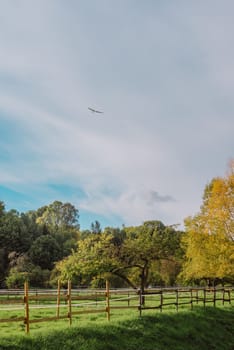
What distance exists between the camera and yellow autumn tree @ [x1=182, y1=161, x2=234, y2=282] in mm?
29203

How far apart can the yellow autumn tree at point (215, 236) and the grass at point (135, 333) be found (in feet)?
19.5

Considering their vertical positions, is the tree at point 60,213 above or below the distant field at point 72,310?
above

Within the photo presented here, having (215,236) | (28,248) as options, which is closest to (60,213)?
(28,248)

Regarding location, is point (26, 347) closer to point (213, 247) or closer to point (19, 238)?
point (213, 247)

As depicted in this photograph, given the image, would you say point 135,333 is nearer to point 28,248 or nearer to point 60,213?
point 28,248

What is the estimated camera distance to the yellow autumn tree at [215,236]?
29203mm

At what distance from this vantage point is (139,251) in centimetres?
2766

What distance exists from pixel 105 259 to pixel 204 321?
25.5 ft

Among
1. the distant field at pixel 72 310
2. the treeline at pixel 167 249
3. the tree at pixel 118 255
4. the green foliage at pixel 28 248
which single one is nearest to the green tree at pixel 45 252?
the green foliage at pixel 28 248

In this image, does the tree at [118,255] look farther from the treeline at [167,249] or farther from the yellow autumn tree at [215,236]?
the yellow autumn tree at [215,236]

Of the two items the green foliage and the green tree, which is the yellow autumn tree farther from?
the green tree

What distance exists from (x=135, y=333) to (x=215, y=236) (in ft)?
49.2

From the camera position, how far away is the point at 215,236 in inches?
1185

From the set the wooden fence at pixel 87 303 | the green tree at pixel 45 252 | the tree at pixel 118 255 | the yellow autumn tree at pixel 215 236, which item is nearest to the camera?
the wooden fence at pixel 87 303
